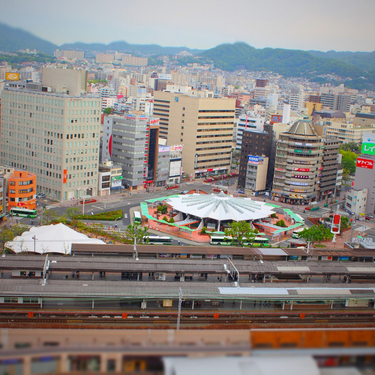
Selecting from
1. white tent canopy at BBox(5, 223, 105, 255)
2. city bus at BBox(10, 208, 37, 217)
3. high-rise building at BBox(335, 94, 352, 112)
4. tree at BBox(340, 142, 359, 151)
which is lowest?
city bus at BBox(10, 208, 37, 217)

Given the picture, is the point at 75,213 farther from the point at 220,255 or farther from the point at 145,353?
the point at 145,353

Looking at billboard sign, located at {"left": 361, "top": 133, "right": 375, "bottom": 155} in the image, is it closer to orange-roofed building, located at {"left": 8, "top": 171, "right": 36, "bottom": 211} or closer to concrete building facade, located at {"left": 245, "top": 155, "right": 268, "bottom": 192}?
concrete building facade, located at {"left": 245, "top": 155, "right": 268, "bottom": 192}

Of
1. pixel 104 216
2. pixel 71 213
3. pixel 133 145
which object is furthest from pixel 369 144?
pixel 71 213

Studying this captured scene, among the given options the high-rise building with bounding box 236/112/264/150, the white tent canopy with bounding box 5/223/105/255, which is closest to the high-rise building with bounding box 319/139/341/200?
the high-rise building with bounding box 236/112/264/150

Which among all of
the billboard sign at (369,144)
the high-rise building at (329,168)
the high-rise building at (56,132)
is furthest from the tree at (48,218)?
the billboard sign at (369,144)

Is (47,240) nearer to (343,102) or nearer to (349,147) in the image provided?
Answer: (349,147)

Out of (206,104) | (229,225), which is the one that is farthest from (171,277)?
(206,104)
